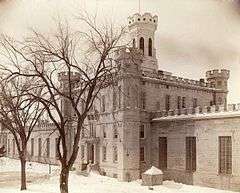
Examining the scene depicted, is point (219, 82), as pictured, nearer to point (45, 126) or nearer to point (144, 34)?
point (144, 34)

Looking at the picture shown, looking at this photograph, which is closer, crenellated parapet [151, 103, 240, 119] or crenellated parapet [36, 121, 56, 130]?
crenellated parapet [151, 103, 240, 119]

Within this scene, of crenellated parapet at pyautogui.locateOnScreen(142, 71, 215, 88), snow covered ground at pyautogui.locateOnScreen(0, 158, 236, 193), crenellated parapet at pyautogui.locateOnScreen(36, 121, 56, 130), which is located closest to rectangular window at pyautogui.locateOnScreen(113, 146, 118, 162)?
snow covered ground at pyautogui.locateOnScreen(0, 158, 236, 193)

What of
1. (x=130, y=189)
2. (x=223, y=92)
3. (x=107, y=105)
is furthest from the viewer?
(x=223, y=92)

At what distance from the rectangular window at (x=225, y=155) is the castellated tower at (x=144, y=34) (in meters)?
17.1

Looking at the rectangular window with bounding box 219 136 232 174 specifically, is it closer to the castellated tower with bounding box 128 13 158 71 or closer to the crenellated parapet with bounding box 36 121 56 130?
the castellated tower with bounding box 128 13 158 71

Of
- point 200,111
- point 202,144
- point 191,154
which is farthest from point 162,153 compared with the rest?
point 200,111

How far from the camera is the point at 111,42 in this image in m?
19.9

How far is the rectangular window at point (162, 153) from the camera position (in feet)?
122

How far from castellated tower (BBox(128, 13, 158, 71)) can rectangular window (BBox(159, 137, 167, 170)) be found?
1089 cm

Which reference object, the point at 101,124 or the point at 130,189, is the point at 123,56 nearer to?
the point at 101,124

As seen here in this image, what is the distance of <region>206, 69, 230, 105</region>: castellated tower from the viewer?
4684 centimetres

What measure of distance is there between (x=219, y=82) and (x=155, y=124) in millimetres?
12705

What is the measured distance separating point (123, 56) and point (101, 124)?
895 cm

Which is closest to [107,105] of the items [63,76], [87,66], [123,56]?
[123,56]
